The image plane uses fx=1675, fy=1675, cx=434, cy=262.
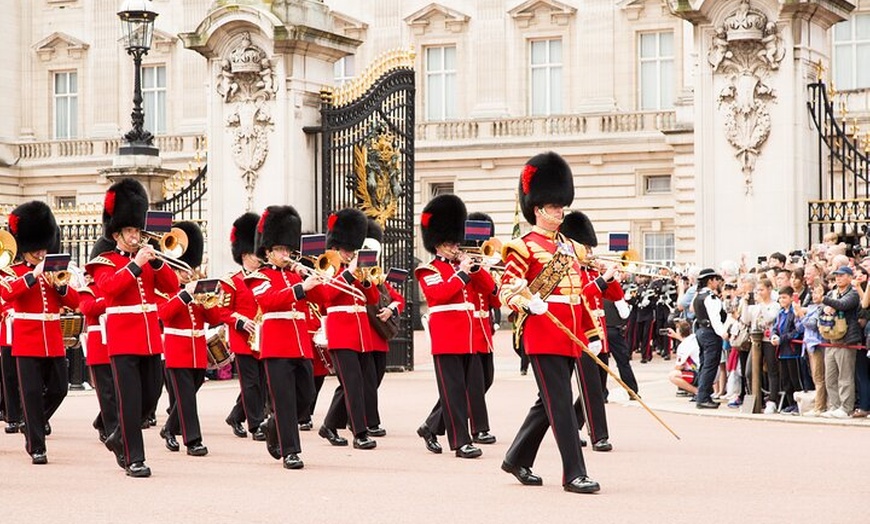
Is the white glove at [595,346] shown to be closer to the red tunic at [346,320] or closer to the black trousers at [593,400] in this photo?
the black trousers at [593,400]

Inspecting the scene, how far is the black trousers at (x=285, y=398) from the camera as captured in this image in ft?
31.3

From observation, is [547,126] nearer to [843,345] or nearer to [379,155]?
[379,155]

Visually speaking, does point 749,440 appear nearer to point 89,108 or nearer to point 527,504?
point 527,504

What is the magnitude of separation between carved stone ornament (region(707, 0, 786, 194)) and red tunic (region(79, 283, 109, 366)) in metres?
6.16

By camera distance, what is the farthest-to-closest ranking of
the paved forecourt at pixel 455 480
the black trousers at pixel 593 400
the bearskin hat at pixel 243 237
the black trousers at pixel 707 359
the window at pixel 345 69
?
the window at pixel 345 69, the black trousers at pixel 707 359, the bearskin hat at pixel 243 237, the black trousers at pixel 593 400, the paved forecourt at pixel 455 480

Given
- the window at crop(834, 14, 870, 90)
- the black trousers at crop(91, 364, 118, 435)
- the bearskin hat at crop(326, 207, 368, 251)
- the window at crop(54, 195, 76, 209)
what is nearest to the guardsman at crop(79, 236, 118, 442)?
the black trousers at crop(91, 364, 118, 435)

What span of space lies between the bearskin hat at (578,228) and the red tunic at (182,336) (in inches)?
94.4

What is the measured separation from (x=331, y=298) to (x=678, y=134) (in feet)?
68.6

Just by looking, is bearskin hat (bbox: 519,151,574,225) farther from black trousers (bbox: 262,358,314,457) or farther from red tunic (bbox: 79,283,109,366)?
red tunic (bbox: 79,283,109,366)

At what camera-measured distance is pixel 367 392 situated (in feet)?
37.1

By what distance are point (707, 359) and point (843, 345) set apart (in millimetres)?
1583

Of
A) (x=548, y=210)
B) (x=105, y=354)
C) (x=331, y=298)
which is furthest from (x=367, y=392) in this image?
(x=548, y=210)

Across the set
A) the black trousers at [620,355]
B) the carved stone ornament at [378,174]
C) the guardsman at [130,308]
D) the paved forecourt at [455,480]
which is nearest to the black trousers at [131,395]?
the guardsman at [130,308]

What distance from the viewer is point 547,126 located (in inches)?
1320
